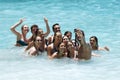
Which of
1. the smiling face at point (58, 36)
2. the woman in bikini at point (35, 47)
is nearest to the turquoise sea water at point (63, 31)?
the woman in bikini at point (35, 47)

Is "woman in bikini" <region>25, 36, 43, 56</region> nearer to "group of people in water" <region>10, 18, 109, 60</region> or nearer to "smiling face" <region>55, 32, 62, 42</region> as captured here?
"group of people in water" <region>10, 18, 109, 60</region>

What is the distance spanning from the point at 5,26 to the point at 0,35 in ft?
4.51

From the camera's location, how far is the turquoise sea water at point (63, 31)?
24.8 ft

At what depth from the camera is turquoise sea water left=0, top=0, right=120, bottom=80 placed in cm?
757

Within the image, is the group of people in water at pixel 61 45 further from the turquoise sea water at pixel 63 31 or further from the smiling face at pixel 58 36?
the turquoise sea water at pixel 63 31

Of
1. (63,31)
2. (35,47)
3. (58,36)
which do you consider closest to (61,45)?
(58,36)

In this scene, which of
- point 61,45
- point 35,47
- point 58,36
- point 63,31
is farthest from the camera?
point 63,31

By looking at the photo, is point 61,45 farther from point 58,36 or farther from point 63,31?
point 63,31

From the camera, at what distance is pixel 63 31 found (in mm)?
12148

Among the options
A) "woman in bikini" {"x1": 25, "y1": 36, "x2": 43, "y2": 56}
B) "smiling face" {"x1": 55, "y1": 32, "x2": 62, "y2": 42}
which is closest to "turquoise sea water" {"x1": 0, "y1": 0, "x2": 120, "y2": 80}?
"woman in bikini" {"x1": 25, "y1": 36, "x2": 43, "y2": 56}

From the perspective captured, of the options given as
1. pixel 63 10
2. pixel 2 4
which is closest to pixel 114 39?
pixel 63 10

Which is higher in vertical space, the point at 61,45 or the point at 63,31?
the point at 63,31

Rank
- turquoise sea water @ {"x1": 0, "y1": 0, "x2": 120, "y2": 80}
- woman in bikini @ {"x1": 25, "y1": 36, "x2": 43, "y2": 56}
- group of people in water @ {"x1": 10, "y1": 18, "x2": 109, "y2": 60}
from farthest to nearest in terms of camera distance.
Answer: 1. woman in bikini @ {"x1": 25, "y1": 36, "x2": 43, "y2": 56}
2. group of people in water @ {"x1": 10, "y1": 18, "x2": 109, "y2": 60}
3. turquoise sea water @ {"x1": 0, "y1": 0, "x2": 120, "y2": 80}

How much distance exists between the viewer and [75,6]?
55.9 feet
